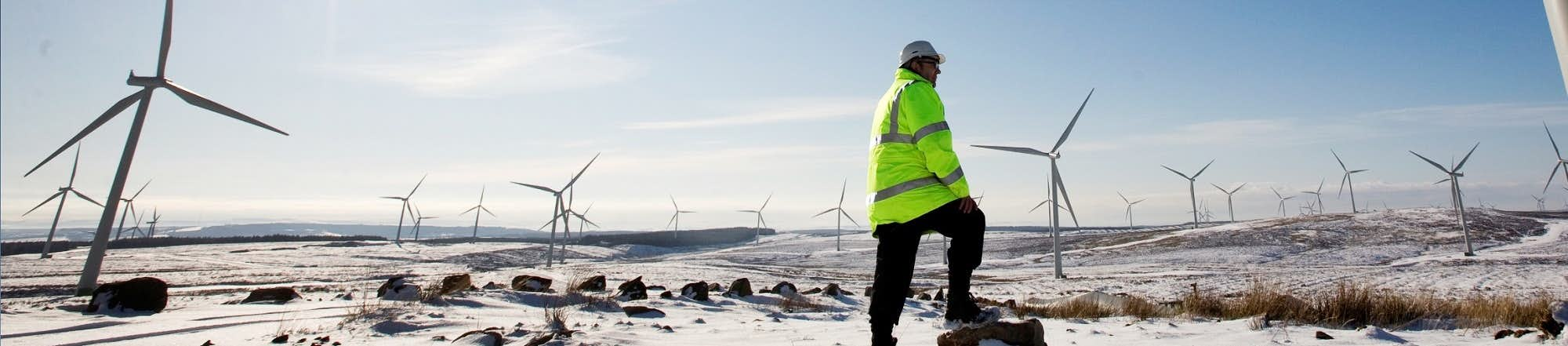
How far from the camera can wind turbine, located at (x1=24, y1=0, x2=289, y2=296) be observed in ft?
34.6

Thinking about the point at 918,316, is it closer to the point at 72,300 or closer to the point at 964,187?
the point at 964,187

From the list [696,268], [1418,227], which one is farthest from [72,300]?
[1418,227]

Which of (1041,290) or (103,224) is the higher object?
(103,224)

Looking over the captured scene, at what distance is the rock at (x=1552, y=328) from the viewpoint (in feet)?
13.4

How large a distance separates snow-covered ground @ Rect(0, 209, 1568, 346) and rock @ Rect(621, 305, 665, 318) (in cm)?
15

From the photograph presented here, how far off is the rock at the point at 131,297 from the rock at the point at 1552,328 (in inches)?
384

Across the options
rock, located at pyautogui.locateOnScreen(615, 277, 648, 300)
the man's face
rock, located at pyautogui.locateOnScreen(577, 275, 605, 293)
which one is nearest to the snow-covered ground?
rock, located at pyautogui.locateOnScreen(615, 277, 648, 300)

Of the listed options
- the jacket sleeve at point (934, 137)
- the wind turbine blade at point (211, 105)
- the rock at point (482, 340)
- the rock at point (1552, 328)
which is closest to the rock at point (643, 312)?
the rock at point (482, 340)

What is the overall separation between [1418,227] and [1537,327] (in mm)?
49999

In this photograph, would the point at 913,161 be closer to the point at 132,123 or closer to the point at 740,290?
the point at 740,290

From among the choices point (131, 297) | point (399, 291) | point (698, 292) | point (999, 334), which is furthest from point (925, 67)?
point (131, 297)

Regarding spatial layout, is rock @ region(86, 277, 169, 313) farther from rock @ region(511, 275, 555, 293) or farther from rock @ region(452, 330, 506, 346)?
rock @ region(452, 330, 506, 346)

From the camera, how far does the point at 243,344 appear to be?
14.5 ft

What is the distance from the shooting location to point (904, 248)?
413 centimetres
